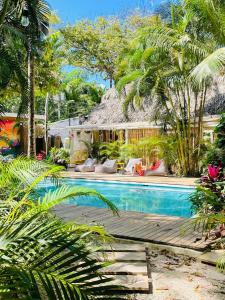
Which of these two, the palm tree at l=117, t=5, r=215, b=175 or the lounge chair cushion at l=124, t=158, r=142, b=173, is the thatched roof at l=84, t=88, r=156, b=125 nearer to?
the lounge chair cushion at l=124, t=158, r=142, b=173

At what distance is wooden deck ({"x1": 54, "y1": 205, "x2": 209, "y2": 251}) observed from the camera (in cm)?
534

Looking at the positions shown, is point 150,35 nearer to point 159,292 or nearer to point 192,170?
point 192,170

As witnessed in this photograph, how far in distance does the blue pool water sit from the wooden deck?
2348mm

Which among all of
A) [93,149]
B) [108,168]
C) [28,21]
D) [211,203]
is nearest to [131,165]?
[108,168]

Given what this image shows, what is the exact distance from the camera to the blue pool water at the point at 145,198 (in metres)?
10.6

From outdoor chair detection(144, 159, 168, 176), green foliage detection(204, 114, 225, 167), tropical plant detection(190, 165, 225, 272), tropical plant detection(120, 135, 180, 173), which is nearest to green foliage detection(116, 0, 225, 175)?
tropical plant detection(120, 135, 180, 173)

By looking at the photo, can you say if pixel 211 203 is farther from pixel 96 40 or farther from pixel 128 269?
pixel 96 40

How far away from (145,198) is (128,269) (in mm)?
8237

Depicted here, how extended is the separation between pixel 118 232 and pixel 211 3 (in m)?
6.93

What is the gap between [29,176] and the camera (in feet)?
11.1

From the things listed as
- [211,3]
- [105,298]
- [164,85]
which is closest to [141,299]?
[105,298]

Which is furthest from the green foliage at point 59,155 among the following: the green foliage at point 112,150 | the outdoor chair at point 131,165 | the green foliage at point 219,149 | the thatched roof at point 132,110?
the green foliage at point 219,149

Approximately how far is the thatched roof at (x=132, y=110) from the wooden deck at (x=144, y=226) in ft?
30.0

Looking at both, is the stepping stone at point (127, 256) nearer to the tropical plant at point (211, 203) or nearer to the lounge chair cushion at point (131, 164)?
the tropical plant at point (211, 203)
